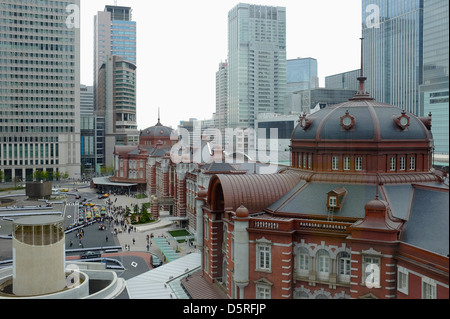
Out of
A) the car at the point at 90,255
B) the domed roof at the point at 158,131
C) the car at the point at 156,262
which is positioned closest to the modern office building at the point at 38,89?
the domed roof at the point at 158,131

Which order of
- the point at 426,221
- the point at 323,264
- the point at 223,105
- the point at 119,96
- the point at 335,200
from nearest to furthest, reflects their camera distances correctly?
1. the point at 426,221
2. the point at 323,264
3. the point at 335,200
4. the point at 223,105
5. the point at 119,96

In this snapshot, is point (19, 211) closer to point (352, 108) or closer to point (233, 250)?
point (233, 250)

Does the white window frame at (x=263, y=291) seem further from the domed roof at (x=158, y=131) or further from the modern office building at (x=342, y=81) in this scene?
the domed roof at (x=158, y=131)

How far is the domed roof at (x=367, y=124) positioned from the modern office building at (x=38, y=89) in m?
84.3

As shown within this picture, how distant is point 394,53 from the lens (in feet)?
131

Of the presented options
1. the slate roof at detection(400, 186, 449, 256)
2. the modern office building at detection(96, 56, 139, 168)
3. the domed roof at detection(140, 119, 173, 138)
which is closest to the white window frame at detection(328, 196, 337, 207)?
the slate roof at detection(400, 186, 449, 256)

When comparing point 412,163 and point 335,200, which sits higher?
point 412,163

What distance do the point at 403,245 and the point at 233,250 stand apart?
924 centimetres

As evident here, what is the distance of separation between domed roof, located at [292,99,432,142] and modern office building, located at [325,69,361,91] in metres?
45.8

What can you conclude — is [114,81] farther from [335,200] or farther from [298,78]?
[335,200]

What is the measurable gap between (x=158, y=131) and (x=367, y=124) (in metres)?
68.8

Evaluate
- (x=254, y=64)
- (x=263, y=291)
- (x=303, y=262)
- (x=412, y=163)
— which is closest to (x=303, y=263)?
(x=303, y=262)

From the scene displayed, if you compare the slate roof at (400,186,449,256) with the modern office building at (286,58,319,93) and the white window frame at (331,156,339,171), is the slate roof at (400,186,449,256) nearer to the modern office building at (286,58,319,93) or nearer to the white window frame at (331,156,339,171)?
the white window frame at (331,156,339,171)

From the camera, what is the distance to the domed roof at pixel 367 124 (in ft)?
89.2
